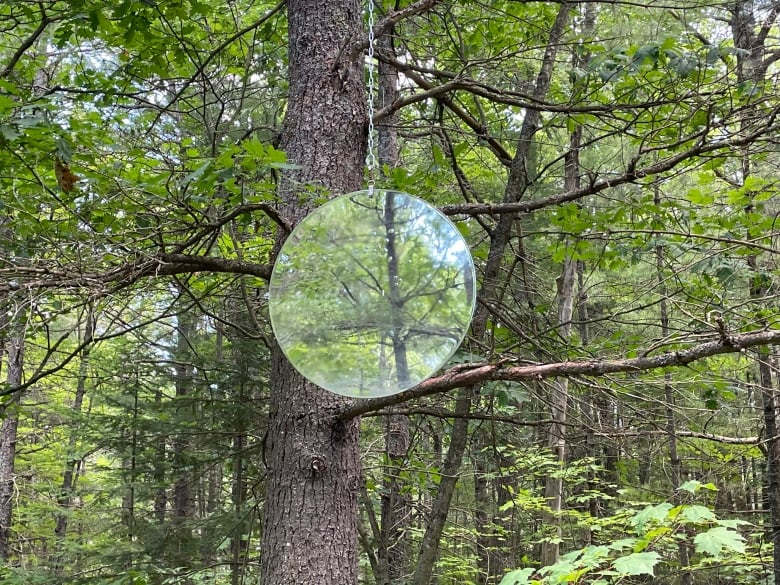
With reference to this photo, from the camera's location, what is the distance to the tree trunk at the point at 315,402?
2.28 m

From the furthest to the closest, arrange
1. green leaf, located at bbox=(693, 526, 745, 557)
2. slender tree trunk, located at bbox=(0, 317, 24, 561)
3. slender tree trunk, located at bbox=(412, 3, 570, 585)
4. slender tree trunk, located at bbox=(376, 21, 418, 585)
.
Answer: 1. slender tree trunk, located at bbox=(0, 317, 24, 561)
2. slender tree trunk, located at bbox=(376, 21, 418, 585)
3. slender tree trunk, located at bbox=(412, 3, 570, 585)
4. green leaf, located at bbox=(693, 526, 745, 557)

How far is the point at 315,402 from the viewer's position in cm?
240

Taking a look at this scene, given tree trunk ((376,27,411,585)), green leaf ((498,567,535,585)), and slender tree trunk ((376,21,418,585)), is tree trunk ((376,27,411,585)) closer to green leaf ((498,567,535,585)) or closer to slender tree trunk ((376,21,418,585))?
slender tree trunk ((376,21,418,585))

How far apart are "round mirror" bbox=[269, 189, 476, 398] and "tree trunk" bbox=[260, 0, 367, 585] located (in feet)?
1.54

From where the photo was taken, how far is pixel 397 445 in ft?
17.0

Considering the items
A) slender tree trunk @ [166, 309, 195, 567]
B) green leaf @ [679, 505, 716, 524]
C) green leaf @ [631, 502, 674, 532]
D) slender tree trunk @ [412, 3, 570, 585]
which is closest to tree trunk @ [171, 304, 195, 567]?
slender tree trunk @ [166, 309, 195, 567]

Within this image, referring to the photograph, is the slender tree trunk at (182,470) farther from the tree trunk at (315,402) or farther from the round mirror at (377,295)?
the round mirror at (377,295)

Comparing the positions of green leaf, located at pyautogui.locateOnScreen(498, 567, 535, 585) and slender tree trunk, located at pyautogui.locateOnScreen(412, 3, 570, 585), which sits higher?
slender tree trunk, located at pyautogui.locateOnScreen(412, 3, 570, 585)

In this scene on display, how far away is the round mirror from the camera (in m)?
1.72

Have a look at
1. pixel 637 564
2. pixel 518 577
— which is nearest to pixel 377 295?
pixel 518 577

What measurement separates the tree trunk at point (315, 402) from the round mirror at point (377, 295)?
47 cm

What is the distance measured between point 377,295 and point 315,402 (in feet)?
2.77

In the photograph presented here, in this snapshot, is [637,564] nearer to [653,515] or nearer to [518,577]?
[653,515]

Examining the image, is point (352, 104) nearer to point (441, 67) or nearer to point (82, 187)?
point (82, 187)
